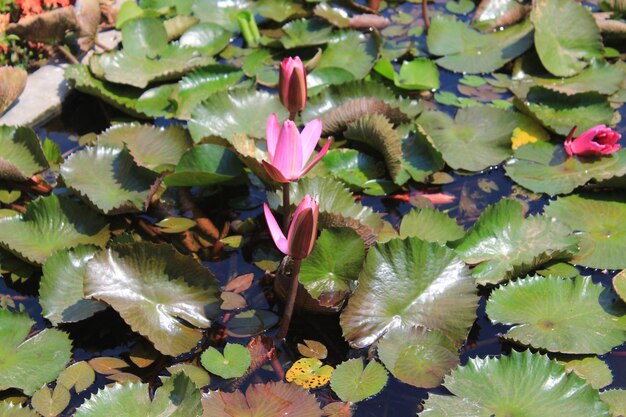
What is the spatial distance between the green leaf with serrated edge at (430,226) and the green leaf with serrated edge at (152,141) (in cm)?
114

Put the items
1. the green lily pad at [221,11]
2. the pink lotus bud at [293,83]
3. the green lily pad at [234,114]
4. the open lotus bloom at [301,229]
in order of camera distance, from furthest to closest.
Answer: the green lily pad at [221,11], the green lily pad at [234,114], the pink lotus bud at [293,83], the open lotus bloom at [301,229]

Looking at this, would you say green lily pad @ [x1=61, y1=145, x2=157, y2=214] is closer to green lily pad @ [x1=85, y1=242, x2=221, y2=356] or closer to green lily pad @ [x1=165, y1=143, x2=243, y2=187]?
green lily pad @ [x1=165, y1=143, x2=243, y2=187]

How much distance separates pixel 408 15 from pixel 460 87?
1.00 m

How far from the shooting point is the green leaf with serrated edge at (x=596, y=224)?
2959 millimetres

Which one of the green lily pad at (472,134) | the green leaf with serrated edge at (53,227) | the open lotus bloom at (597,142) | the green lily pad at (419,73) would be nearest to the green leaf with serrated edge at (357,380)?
the green leaf with serrated edge at (53,227)

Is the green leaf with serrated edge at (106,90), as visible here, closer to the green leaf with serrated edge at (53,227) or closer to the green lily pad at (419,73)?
the green leaf with serrated edge at (53,227)

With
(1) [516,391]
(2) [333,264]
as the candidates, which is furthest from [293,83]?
(1) [516,391]

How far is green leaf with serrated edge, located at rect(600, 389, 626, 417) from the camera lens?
2330 mm

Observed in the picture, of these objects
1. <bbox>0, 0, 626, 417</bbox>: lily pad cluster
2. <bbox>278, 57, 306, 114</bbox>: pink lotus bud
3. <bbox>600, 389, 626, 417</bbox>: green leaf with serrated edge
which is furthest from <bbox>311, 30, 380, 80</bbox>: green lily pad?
<bbox>600, 389, 626, 417</bbox>: green leaf with serrated edge

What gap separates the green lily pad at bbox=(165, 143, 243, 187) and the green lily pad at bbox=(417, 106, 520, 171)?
3.05 ft

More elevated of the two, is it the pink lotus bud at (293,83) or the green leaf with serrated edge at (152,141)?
the pink lotus bud at (293,83)

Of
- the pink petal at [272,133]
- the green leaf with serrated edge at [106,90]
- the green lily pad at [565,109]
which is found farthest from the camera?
the green leaf with serrated edge at [106,90]

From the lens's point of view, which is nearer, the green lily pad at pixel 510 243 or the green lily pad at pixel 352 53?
the green lily pad at pixel 510 243

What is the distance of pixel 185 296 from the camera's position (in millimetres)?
2707
